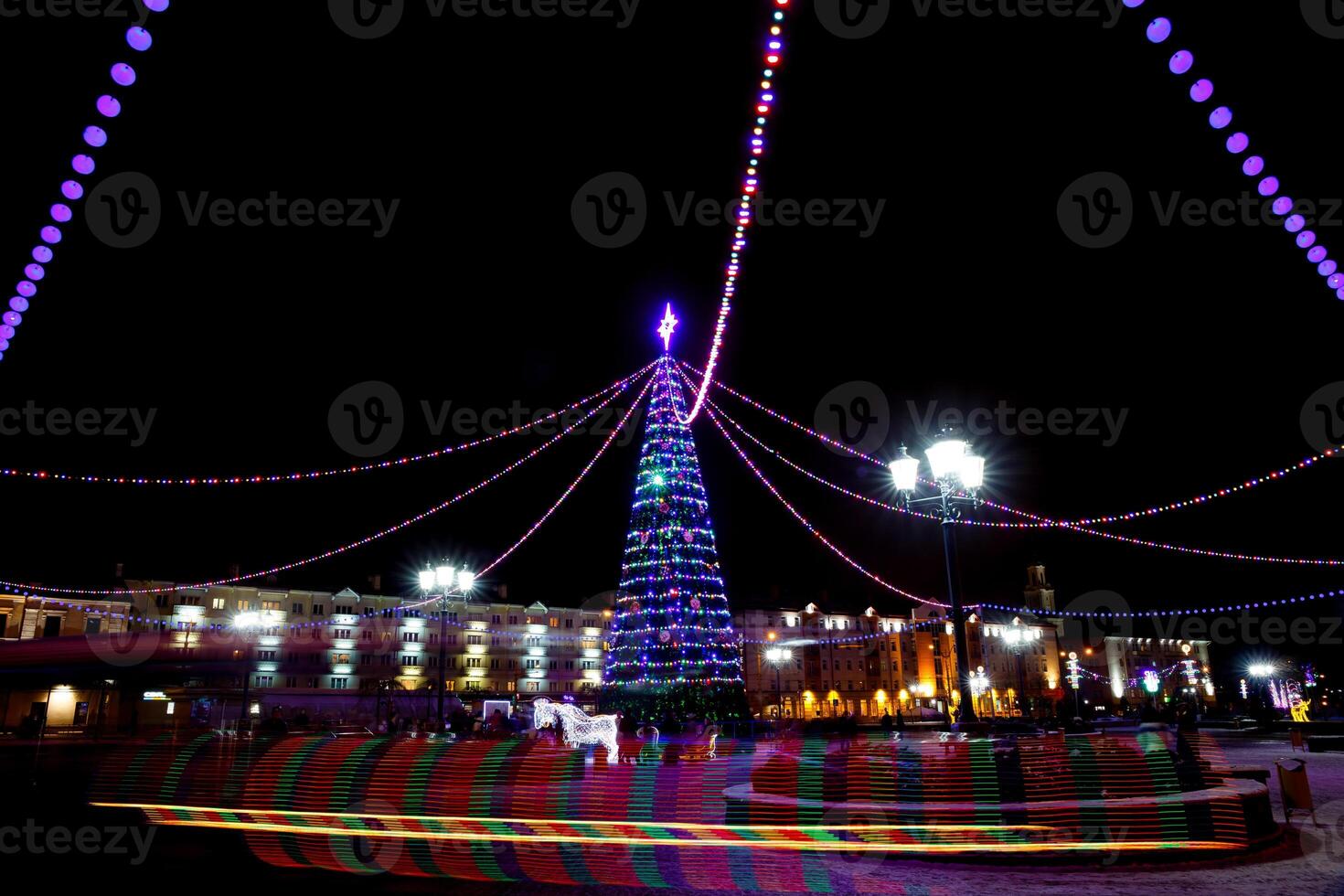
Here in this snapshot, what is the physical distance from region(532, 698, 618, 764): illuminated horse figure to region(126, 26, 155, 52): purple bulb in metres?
12.5

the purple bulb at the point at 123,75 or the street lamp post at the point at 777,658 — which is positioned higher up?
the purple bulb at the point at 123,75

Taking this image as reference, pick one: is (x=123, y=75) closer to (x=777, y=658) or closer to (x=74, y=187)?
(x=74, y=187)

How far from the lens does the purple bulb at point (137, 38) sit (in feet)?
22.0

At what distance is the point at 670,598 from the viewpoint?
3102cm

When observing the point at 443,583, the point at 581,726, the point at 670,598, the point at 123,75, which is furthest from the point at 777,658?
the point at 123,75

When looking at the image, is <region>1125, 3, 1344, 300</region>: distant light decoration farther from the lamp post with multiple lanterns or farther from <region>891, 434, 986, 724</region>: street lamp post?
the lamp post with multiple lanterns

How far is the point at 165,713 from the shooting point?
1884 inches

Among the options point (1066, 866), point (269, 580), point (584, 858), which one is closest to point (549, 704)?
point (584, 858)

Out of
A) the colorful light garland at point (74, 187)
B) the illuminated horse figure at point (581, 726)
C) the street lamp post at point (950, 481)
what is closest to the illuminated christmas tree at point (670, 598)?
the illuminated horse figure at point (581, 726)

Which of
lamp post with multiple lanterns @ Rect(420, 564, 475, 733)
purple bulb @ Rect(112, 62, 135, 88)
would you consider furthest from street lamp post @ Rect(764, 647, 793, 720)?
purple bulb @ Rect(112, 62, 135, 88)

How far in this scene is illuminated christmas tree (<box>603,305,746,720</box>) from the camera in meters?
30.8

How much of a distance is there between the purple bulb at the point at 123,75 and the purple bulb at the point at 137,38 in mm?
376

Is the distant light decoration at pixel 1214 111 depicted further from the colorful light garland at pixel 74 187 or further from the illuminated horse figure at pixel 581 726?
the illuminated horse figure at pixel 581 726

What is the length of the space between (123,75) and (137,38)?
0.49 m
